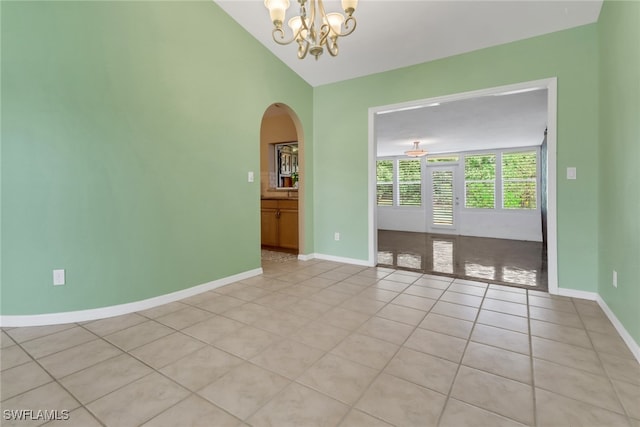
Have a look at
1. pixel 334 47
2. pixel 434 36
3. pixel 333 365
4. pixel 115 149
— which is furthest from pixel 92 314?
pixel 434 36

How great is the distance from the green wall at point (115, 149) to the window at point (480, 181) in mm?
6214

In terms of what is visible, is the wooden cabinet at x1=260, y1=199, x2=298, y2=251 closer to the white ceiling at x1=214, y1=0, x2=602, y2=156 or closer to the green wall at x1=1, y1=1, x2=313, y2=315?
the green wall at x1=1, y1=1, x2=313, y2=315

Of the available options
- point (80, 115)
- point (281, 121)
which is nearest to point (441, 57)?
point (281, 121)

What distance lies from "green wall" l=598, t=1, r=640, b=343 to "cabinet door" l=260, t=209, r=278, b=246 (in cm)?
411

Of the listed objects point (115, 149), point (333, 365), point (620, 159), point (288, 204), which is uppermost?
point (115, 149)

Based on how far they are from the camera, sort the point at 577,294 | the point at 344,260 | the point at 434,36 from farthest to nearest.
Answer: the point at 344,260 → the point at 434,36 → the point at 577,294

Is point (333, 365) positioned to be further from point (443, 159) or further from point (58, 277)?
point (443, 159)

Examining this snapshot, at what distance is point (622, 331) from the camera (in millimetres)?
2004

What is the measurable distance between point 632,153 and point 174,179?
3473 millimetres

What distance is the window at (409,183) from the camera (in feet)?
26.5

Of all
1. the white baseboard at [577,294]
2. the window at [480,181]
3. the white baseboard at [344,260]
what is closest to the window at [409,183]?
the window at [480,181]

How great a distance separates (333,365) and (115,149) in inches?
93.0

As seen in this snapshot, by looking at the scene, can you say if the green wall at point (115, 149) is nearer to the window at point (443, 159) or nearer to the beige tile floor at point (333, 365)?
the beige tile floor at point (333, 365)

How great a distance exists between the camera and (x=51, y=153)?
7.14 ft
